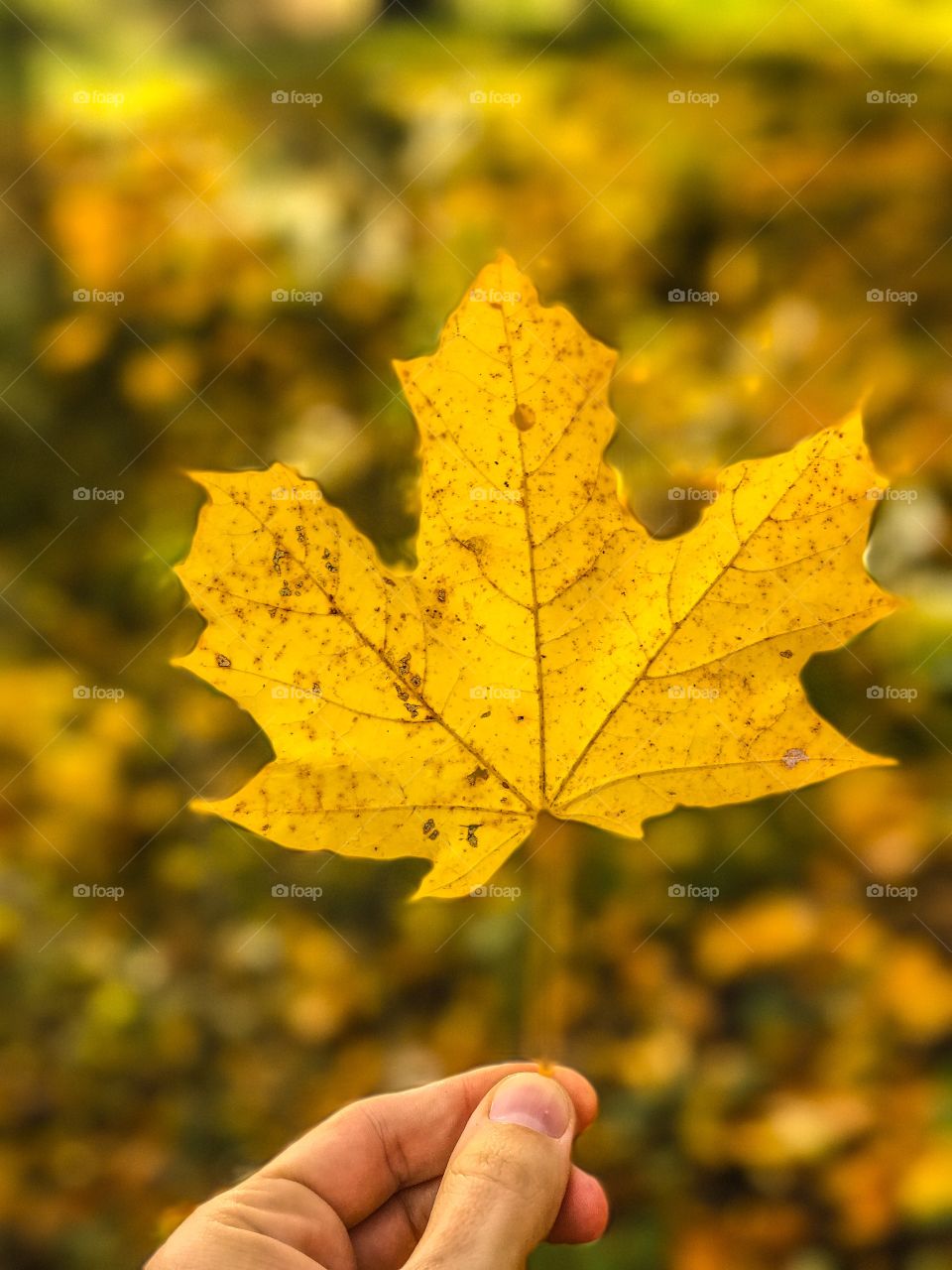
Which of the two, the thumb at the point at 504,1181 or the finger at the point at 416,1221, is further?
the finger at the point at 416,1221

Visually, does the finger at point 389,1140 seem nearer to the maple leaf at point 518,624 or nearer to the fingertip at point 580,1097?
the fingertip at point 580,1097

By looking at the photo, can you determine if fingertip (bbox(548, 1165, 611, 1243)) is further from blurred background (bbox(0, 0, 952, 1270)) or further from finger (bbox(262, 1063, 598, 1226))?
blurred background (bbox(0, 0, 952, 1270))

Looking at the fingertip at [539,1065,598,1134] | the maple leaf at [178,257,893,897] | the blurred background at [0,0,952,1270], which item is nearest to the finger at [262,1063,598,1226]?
the fingertip at [539,1065,598,1134]

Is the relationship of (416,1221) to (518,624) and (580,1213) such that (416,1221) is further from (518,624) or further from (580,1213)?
(518,624)

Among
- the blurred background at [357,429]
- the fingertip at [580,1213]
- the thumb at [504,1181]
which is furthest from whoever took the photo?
the blurred background at [357,429]

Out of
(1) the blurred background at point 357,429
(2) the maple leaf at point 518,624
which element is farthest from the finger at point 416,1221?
(1) the blurred background at point 357,429

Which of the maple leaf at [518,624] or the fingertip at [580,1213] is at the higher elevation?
the maple leaf at [518,624]
